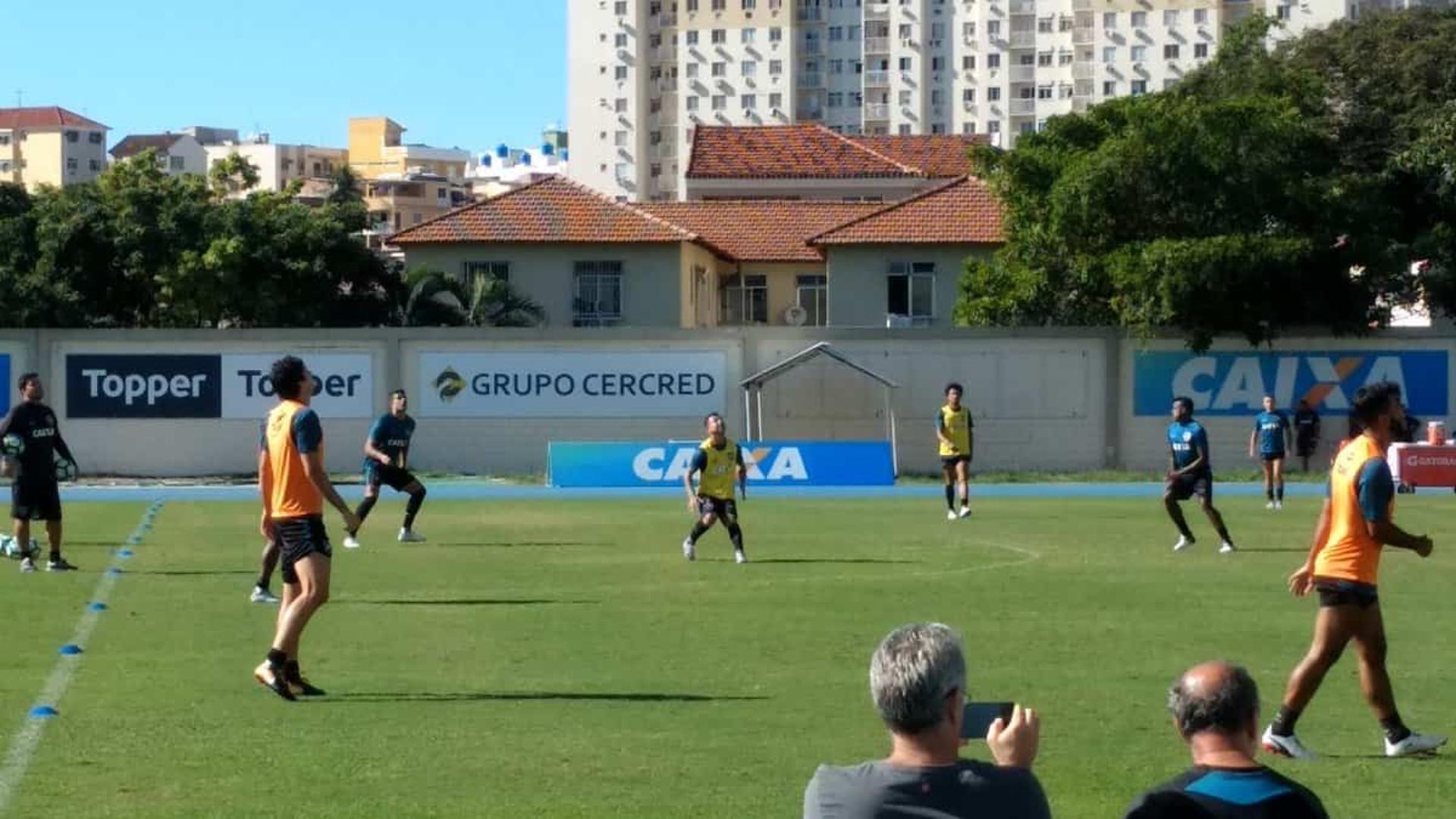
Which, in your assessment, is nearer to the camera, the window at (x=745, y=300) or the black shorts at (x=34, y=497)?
the black shorts at (x=34, y=497)

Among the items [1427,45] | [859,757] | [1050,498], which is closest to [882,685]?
[859,757]

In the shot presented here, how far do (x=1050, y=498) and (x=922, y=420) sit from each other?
278 inches

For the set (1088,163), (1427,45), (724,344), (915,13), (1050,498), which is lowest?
(1050,498)

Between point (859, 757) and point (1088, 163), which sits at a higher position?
point (1088, 163)

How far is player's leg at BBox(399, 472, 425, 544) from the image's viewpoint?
24.3 metres

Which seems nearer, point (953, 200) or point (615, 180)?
point (953, 200)

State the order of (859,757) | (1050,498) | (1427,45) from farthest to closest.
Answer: (1427,45) < (1050,498) < (859,757)

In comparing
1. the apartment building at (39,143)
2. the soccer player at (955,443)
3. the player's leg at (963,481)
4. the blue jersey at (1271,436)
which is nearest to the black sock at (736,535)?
the player's leg at (963,481)

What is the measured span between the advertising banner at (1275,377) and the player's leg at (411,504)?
2014 cm

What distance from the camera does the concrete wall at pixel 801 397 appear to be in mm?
40719

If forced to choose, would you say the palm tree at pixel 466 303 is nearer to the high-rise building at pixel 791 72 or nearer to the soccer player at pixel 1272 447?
the soccer player at pixel 1272 447

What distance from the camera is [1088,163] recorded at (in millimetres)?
42469

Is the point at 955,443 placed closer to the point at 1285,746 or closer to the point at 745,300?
the point at 1285,746

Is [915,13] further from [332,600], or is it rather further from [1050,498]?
[332,600]
